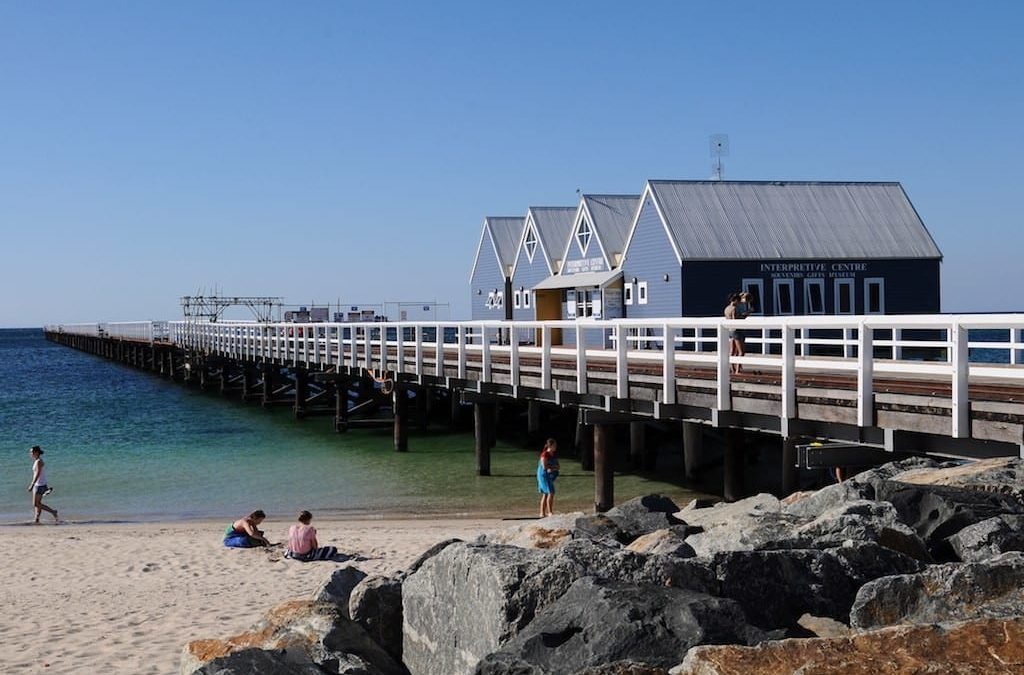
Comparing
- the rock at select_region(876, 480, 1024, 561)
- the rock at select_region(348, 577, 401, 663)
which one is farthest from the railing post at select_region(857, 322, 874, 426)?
the rock at select_region(348, 577, 401, 663)

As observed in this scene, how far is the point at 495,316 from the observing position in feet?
160

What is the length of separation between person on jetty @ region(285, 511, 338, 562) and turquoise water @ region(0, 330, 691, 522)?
516cm

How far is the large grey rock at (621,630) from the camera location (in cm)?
545

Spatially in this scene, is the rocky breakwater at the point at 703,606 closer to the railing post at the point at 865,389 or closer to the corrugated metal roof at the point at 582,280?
the railing post at the point at 865,389

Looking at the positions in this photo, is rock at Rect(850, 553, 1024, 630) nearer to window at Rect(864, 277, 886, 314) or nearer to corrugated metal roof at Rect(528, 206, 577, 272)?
window at Rect(864, 277, 886, 314)

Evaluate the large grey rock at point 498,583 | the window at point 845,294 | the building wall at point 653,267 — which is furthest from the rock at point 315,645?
the window at point 845,294

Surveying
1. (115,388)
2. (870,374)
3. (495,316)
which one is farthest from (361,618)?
(115,388)

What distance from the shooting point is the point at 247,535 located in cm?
1562

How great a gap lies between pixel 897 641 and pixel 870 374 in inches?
264

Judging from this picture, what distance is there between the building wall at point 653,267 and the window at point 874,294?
6125 mm

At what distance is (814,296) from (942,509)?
86.7ft

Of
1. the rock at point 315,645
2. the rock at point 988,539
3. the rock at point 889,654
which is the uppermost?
the rock at point 889,654

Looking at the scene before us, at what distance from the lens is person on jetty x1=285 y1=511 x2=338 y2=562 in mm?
14523

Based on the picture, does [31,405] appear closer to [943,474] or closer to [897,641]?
[943,474]
